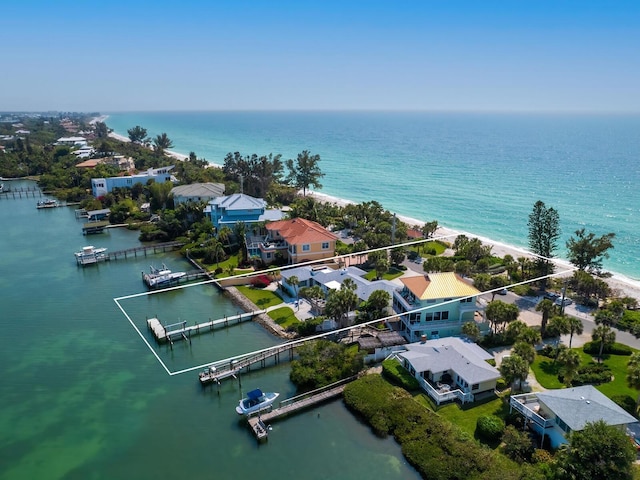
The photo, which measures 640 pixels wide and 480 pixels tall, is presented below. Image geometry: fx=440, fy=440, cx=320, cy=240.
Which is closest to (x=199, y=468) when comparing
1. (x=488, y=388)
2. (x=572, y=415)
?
(x=488, y=388)

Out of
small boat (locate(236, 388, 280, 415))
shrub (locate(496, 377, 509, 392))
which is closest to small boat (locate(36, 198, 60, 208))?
small boat (locate(236, 388, 280, 415))

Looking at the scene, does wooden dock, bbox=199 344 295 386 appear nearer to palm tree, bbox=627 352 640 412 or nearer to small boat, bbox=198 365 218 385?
small boat, bbox=198 365 218 385

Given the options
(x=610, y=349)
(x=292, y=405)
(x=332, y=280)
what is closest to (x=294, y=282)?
(x=332, y=280)

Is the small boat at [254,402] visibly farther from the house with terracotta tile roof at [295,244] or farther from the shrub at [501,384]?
the house with terracotta tile roof at [295,244]

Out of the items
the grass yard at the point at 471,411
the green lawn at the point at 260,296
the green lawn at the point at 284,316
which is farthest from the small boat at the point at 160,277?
the grass yard at the point at 471,411

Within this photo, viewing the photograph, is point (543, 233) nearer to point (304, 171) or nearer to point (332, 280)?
point (332, 280)

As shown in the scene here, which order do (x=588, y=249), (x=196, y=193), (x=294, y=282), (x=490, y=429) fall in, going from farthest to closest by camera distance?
(x=196, y=193), (x=588, y=249), (x=294, y=282), (x=490, y=429)
